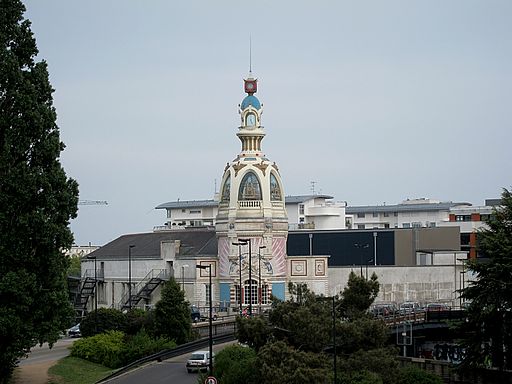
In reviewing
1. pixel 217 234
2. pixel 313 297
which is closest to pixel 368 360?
pixel 313 297

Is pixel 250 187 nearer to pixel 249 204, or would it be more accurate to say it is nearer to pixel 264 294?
pixel 249 204

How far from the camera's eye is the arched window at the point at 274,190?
10950 cm

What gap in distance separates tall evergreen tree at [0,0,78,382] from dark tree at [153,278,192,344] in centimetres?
2114

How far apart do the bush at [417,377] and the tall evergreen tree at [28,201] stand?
17.4 m

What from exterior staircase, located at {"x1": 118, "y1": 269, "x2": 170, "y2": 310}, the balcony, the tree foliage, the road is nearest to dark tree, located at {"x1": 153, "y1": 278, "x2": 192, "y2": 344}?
the road

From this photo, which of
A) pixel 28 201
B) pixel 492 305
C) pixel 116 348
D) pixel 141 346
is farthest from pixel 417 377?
pixel 28 201

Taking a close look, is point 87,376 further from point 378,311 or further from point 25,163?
point 378,311

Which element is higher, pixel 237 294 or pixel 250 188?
pixel 250 188

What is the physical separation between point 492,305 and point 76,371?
22.6 m

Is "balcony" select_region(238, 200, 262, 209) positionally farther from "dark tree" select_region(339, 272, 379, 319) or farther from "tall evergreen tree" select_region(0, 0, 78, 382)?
"tall evergreen tree" select_region(0, 0, 78, 382)

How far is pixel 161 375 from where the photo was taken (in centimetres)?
6750

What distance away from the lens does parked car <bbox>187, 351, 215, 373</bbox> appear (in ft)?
225

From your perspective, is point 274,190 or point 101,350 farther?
point 274,190

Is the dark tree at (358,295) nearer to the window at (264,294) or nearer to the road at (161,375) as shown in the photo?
the road at (161,375)
